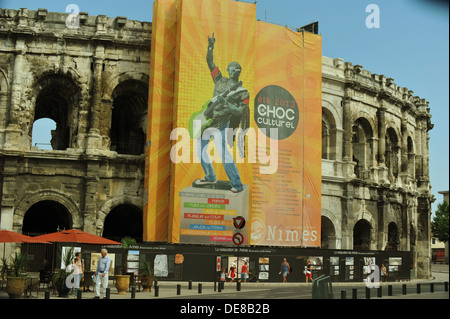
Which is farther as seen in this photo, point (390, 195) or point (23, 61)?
point (390, 195)

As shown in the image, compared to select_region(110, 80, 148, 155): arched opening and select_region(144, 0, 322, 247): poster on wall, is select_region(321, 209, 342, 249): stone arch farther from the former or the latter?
select_region(110, 80, 148, 155): arched opening

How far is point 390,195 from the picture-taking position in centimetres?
3594

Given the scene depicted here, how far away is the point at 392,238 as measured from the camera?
37.8 meters

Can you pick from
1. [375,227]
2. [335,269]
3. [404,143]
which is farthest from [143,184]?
[404,143]

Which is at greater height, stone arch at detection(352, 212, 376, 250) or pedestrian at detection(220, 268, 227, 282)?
stone arch at detection(352, 212, 376, 250)

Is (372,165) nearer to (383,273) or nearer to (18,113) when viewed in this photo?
(383,273)

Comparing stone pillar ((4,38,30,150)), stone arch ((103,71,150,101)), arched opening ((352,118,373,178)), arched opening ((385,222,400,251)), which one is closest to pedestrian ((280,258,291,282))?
stone arch ((103,71,150,101))

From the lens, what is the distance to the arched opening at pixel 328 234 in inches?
1273

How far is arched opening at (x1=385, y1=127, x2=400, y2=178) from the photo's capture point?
37906 mm

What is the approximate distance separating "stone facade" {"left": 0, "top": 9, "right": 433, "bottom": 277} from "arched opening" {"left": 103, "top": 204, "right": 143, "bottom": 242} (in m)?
0.07

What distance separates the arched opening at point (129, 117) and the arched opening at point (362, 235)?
1365 centimetres

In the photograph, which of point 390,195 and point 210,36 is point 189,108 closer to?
point 210,36

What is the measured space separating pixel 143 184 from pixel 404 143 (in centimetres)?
1896
